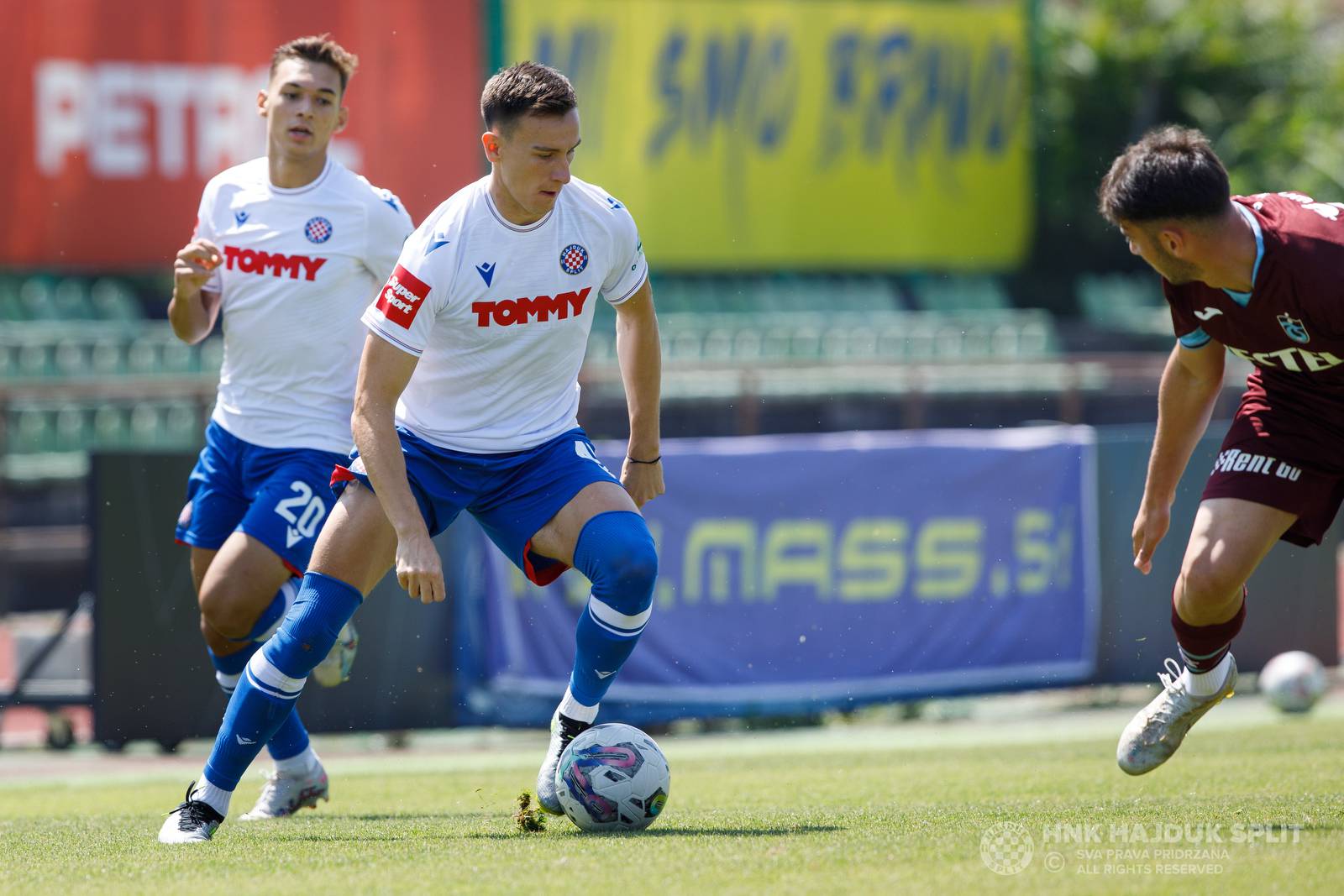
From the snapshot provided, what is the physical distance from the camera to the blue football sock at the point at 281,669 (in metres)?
4.92

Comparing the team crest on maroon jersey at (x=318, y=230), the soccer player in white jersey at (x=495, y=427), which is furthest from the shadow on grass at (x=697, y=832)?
the team crest on maroon jersey at (x=318, y=230)

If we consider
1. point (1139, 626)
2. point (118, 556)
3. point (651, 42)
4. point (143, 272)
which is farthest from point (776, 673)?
point (651, 42)

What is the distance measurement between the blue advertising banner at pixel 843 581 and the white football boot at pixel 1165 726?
466 centimetres

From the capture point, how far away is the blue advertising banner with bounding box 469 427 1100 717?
32.6ft

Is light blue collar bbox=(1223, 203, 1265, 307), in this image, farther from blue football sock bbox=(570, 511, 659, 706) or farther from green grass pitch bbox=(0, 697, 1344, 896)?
blue football sock bbox=(570, 511, 659, 706)

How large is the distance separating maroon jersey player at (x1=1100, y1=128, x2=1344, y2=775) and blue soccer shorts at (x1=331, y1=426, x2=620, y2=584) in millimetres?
1802

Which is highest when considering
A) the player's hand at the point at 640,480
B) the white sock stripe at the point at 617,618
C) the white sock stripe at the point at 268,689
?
the player's hand at the point at 640,480

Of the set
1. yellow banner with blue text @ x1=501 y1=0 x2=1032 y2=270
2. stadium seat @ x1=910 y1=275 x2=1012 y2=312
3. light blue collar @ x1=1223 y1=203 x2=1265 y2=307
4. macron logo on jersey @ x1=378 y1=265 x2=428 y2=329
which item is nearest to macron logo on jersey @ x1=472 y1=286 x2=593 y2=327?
macron logo on jersey @ x1=378 y1=265 x2=428 y2=329

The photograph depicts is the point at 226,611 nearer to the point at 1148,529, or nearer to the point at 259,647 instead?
the point at 259,647

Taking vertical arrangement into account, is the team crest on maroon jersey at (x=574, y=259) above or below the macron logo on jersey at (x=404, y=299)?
above

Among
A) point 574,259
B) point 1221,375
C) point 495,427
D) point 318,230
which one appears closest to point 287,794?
point 495,427

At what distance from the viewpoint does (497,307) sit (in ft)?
16.5

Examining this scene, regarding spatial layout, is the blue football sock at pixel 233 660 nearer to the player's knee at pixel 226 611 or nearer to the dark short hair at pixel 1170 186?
the player's knee at pixel 226 611

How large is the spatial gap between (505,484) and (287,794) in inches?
66.3
